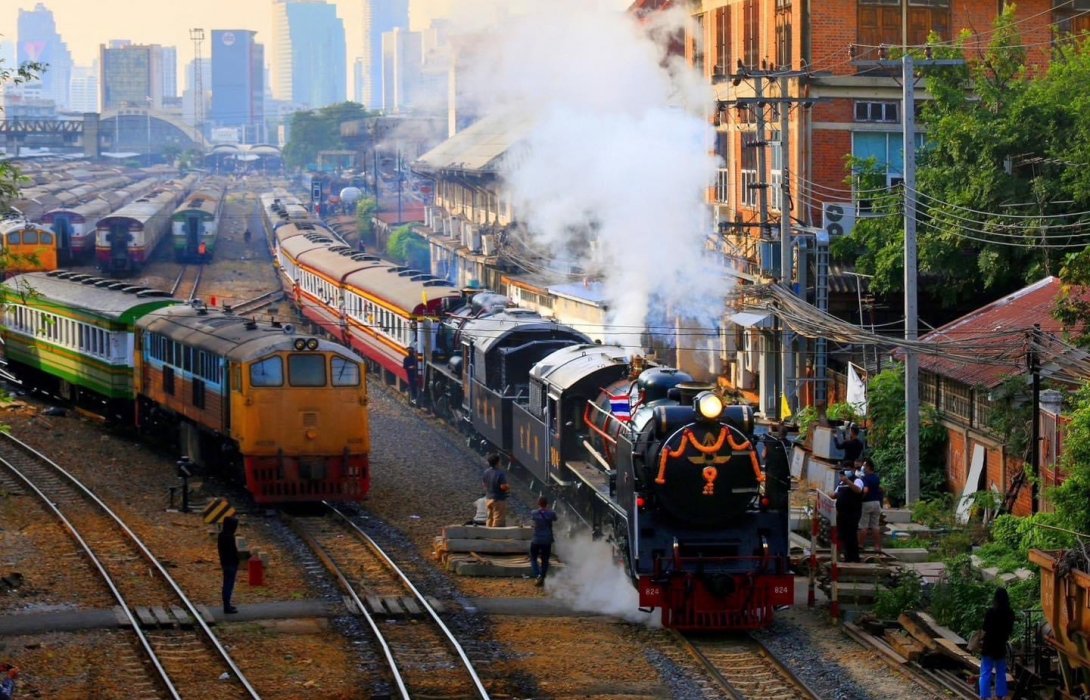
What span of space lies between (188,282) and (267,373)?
125ft

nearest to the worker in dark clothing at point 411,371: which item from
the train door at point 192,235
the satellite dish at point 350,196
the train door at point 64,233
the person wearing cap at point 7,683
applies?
the person wearing cap at point 7,683

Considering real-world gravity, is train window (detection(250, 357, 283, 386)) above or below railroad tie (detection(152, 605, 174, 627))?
above

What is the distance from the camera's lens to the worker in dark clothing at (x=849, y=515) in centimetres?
1867

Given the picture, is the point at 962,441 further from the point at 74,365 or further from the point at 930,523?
the point at 74,365

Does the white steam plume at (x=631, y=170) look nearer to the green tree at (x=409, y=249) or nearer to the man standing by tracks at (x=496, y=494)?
the man standing by tracks at (x=496, y=494)

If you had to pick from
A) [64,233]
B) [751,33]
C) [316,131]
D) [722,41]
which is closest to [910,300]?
[751,33]

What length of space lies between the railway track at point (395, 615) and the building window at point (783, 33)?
55.3ft

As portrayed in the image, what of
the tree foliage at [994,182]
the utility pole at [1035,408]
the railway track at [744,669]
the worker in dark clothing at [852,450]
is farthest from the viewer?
the tree foliage at [994,182]

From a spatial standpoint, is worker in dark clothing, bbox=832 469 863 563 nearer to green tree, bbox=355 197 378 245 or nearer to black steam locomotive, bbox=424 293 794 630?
black steam locomotive, bbox=424 293 794 630

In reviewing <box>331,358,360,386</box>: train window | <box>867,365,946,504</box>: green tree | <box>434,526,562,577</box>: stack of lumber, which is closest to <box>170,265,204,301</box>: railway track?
<box>331,358,360,386</box>: train window

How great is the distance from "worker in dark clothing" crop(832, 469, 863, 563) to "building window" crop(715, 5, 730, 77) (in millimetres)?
21746

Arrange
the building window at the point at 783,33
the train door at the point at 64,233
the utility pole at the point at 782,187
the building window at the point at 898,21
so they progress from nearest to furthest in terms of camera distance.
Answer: the utility pole at the point at 782,187 < the building window at the point at 898,21 < the building window at the point at 783,33 < the train door at the point at 64,233

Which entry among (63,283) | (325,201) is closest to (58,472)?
(63,283)

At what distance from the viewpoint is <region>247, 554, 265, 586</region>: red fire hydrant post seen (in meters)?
18.8
